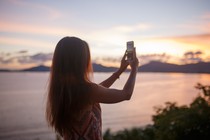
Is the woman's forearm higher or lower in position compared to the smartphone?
lower

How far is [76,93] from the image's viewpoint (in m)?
2.20

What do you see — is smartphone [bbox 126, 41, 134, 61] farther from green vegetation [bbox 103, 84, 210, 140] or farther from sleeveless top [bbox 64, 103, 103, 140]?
green vegetation [bbox 103, 84, 210, 140]

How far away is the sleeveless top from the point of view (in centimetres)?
227

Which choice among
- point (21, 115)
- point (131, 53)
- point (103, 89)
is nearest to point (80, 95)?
point (103, 89)

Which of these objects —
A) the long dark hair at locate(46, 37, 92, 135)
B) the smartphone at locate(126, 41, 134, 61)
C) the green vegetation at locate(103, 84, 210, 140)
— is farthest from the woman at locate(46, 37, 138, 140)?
the green vegetation at locate(103, 84, 210, 140)

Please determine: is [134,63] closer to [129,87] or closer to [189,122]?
[129,87]

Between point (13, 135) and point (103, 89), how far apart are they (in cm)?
3204

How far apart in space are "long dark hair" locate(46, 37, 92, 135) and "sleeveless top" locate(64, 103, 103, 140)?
0.17 feet

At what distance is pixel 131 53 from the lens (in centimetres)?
255

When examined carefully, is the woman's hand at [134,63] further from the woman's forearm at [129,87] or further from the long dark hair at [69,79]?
the long dark hair at [69,79]

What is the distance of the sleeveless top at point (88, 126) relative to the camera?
2.27 metres

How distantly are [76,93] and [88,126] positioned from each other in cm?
26

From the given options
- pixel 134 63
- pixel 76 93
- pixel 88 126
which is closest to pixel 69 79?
pixel 76 93

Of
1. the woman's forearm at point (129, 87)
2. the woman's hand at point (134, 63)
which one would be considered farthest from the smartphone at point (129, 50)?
the woman's forearm at point (129, 87)
